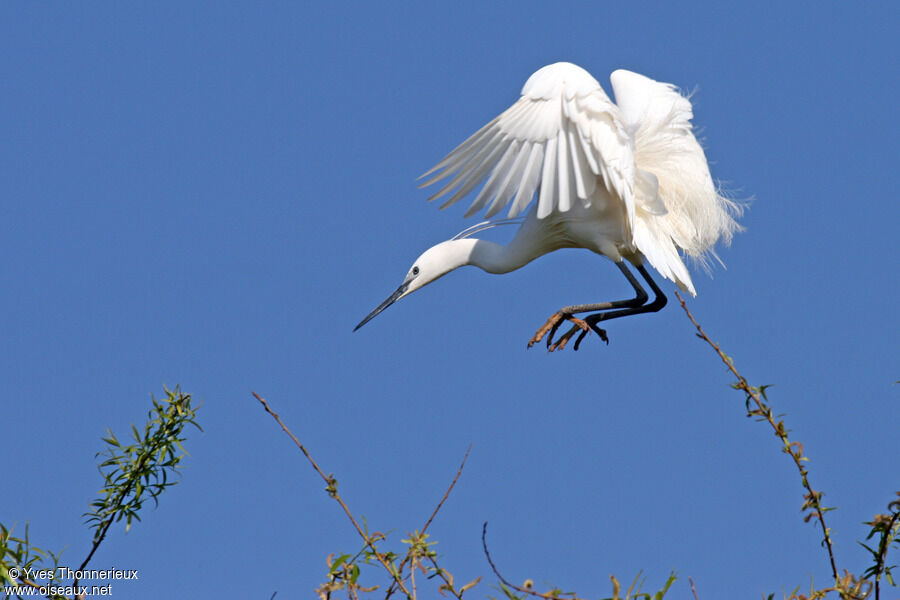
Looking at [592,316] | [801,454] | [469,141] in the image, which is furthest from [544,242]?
[801,454]

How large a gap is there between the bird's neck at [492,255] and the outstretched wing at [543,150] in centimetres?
133

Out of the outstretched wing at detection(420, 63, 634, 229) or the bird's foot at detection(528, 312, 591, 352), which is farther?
the bird's foot at detection(528, 312, 591, 352)

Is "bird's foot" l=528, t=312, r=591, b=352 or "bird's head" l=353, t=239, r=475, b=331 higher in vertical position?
"bird's head" l=353, t=239, r=475, b=331

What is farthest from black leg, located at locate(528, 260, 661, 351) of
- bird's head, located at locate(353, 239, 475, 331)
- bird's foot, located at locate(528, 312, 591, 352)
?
bird's head, located at locate(353, 239, 475, 331)

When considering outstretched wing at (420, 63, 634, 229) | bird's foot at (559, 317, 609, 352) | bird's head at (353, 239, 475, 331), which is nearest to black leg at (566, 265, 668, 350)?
bird's foot at (559, 317, 609, 352)

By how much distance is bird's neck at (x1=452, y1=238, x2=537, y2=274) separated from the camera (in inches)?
280

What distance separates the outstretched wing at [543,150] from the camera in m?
5.66

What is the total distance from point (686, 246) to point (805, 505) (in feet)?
13.3

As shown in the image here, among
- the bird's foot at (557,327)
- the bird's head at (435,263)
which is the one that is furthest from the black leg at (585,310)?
the bird's head at (435,263)

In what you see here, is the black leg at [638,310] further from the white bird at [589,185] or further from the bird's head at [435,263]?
the bird's head at [435,263]

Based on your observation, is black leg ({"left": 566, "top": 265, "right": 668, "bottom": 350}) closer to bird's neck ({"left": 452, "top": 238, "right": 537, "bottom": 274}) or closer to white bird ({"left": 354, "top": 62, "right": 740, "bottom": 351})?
white bird ({"left": 354, "top": 62, "right": 740, "bottom": 351})

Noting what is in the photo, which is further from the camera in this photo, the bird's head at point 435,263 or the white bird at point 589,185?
the bird's head at point 435,263

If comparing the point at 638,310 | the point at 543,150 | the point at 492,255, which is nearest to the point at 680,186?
the point at 638,310

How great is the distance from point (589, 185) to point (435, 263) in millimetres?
1630
